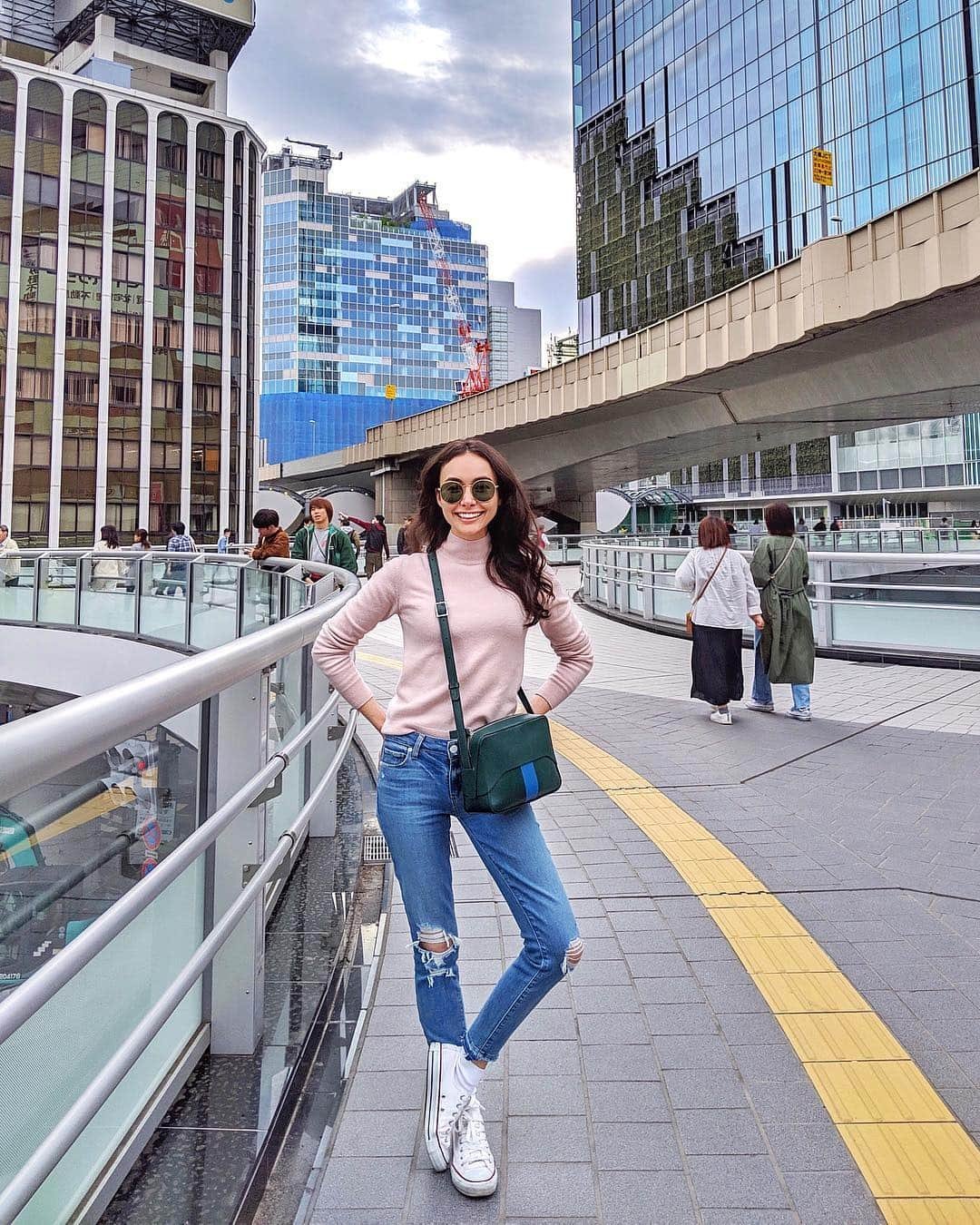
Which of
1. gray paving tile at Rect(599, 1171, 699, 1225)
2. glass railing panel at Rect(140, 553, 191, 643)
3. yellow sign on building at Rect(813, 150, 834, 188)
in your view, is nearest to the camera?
gray paving tile at Rect(599, 1171, 699, 1225)

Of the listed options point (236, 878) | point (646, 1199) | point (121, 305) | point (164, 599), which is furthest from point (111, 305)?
point (646, 1199)

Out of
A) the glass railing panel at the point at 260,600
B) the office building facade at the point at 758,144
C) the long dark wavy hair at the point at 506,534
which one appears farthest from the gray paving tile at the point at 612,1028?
the office building facade at the point at 758,144

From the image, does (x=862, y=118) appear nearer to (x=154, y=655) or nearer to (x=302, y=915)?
(x=154, y=655)

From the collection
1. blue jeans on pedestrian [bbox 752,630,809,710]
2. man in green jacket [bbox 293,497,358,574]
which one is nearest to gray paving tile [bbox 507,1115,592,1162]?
blue jeans on pedestrian [bbox 752,630,809,710]

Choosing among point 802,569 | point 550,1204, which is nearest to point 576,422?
→ point 802,569

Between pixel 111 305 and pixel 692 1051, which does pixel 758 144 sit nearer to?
pixel 111 305

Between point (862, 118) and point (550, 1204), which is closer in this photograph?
point (550, 1204)

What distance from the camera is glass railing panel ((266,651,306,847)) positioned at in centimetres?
305

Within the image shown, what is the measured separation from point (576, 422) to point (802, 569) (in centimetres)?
2402

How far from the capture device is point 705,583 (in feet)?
25.4

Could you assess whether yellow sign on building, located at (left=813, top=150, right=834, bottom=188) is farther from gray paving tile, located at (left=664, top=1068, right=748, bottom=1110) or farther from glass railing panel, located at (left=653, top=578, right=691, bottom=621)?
gray paving tile, located at (left=664, top=1068, right=748, bottom=1110)

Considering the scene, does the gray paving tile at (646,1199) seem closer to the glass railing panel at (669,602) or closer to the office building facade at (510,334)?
the glass railing panel at (669,602)

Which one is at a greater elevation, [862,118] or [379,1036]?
[862,118]

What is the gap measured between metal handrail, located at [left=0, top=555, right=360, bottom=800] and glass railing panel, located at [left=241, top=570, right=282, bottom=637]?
3.66 m
